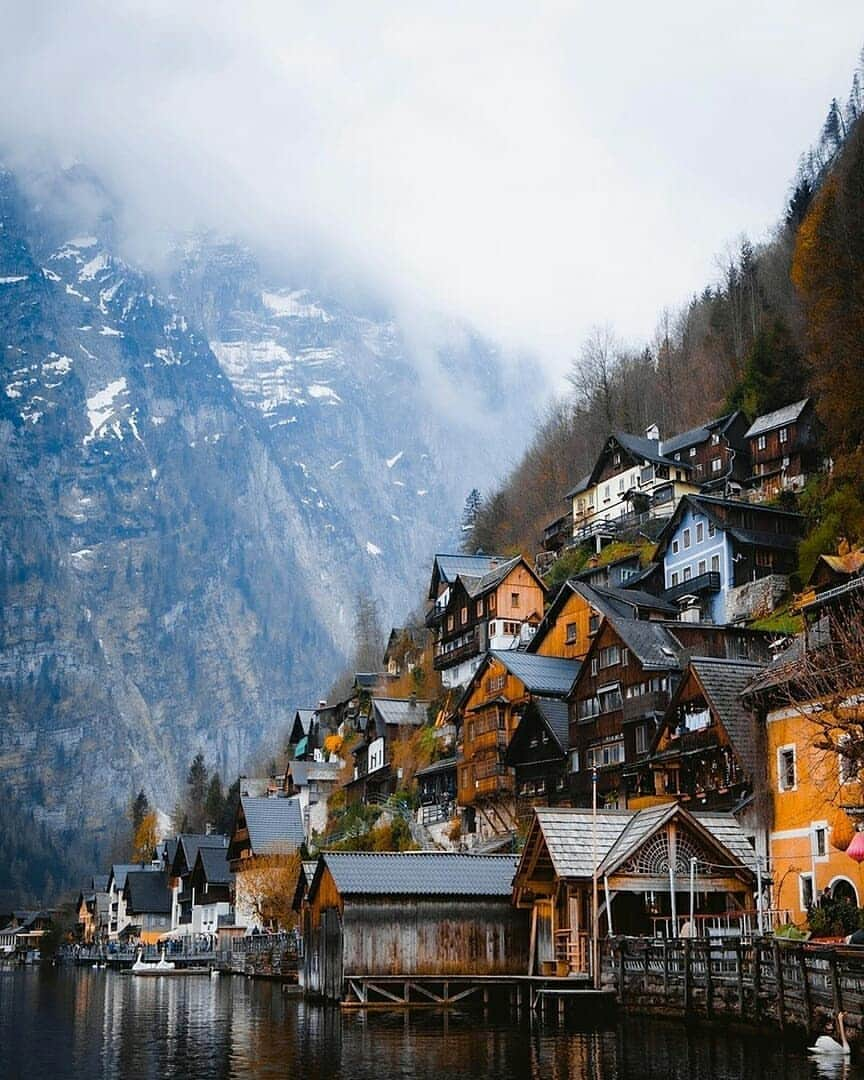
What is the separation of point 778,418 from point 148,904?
280 ft

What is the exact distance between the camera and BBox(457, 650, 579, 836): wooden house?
260 ft

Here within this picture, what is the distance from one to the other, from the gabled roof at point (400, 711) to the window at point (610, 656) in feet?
130

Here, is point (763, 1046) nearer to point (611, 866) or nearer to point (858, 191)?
point (611, 866)

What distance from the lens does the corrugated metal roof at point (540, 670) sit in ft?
261

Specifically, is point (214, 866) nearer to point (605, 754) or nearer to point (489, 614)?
point (489, 614)

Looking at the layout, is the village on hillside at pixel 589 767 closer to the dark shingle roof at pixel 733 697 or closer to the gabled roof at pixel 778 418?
the dark shingle roof at pixel 733 697

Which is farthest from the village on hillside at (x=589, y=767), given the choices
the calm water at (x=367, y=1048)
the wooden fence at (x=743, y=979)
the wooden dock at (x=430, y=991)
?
the calm water at (x=367, y=1048)

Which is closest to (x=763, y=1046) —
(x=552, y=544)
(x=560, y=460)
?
(x=552, y=544)

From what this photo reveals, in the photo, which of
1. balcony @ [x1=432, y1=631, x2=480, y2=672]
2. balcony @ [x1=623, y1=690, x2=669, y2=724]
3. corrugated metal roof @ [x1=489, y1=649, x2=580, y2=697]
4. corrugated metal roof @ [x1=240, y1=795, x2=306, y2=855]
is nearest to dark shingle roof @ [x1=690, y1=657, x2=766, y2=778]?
balcony @ [x1=623, y1=690, x2=669, y2=724]

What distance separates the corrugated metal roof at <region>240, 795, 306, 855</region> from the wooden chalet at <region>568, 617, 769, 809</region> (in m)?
40.9

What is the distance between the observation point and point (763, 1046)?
33688 mm

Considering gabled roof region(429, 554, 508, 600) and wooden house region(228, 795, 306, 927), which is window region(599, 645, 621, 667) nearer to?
wooden house region(228, 795, 306, 927)

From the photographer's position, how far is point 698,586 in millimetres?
85812

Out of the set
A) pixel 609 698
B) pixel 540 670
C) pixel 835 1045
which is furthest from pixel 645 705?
pixel 835 1045
